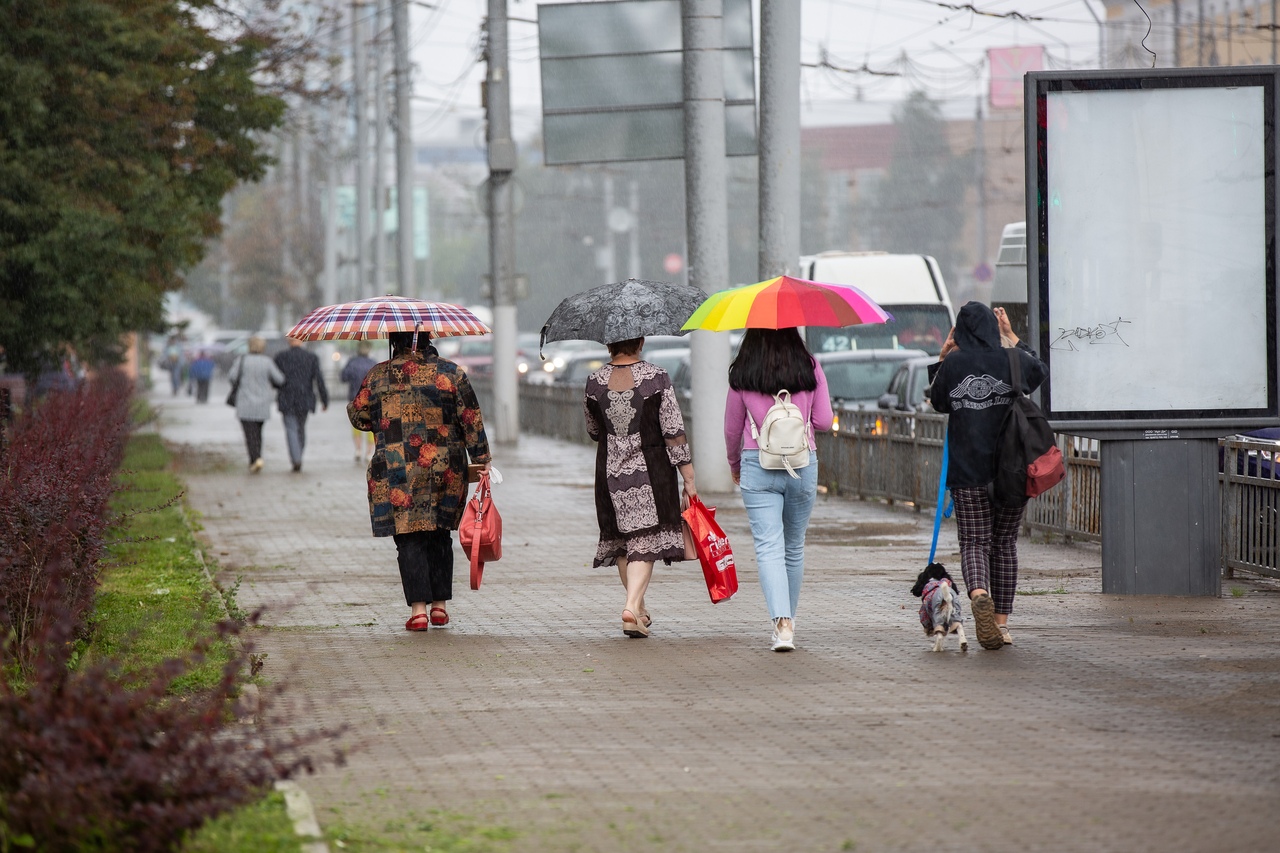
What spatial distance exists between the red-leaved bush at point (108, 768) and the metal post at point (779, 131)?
1333 cm

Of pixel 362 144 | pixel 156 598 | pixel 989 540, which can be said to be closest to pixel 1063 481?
pixel 989 540

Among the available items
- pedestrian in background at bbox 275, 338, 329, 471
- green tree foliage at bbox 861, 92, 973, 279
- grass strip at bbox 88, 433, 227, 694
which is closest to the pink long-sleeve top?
grass strip at bbox 88, 433, 227, 694

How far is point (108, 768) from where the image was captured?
14.5 feet

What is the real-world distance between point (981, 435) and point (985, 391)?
212mm

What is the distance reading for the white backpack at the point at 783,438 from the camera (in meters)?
8.72

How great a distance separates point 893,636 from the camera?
9414mm

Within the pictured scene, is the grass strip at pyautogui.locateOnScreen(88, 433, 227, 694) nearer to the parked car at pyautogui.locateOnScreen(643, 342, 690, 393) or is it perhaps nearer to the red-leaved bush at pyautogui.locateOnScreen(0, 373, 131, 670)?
the red-leaved bush at pyautogui.locateOnScreen(0, 373, 131, 670)

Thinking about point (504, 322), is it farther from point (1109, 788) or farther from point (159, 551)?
point (1109, 788)

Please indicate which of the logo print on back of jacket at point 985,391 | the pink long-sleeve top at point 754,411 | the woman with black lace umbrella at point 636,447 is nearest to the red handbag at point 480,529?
the woman with black lace umbrella at point 636,447

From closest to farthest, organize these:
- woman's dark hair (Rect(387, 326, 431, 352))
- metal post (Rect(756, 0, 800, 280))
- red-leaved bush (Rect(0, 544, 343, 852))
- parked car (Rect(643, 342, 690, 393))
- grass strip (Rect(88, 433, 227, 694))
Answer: red-leaved bush (Rect(0, 544, 343, 852))
grass strip (Rect(88, 433, 227, 694))
woman's dark hair (Rect(387, 326, 431, 352))
metal post (Rect(756, 0, 800, 280))
parked car (Rect(643, 342, 690, 393))

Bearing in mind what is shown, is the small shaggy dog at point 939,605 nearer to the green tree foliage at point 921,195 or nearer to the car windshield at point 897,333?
the car windshield at point 897,333

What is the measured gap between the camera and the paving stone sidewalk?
5.56m

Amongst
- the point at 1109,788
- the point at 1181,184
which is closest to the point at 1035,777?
the point at 1109,788

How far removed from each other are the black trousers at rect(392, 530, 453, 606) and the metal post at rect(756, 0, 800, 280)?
824 cm
